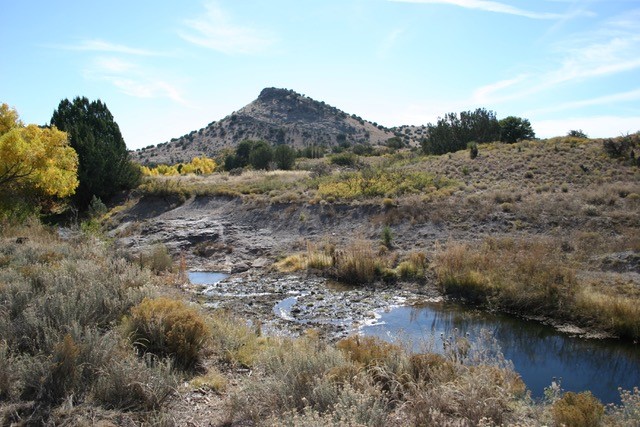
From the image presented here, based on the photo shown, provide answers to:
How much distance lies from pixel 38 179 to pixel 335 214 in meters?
12.5

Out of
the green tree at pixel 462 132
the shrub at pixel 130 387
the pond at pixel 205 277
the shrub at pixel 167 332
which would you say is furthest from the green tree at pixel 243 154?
the shrub at pixel 130 387

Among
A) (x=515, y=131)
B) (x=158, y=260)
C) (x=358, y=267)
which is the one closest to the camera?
(x=158, y=260)

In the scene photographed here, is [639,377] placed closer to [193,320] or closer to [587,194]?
[193,320]

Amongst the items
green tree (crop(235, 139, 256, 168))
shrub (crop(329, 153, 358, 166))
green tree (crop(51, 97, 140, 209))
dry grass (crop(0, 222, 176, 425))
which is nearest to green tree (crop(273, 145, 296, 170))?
shrub (crop(329, 153, 358, 166))

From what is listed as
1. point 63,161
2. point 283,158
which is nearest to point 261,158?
point 283,158

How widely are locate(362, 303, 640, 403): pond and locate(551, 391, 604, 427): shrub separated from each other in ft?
6.55

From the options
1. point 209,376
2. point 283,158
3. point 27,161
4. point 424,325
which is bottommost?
point 424,325

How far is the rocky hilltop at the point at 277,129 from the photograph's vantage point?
9256 cm

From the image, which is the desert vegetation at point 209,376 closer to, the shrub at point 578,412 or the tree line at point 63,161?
the shrub at point 578,412

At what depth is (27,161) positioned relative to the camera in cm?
1603

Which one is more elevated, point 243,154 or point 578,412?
point 243,154

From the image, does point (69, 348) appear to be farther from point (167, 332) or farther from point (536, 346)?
point (536, 346)

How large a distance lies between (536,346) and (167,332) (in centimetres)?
784

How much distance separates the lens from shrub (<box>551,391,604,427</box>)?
4445 mm
